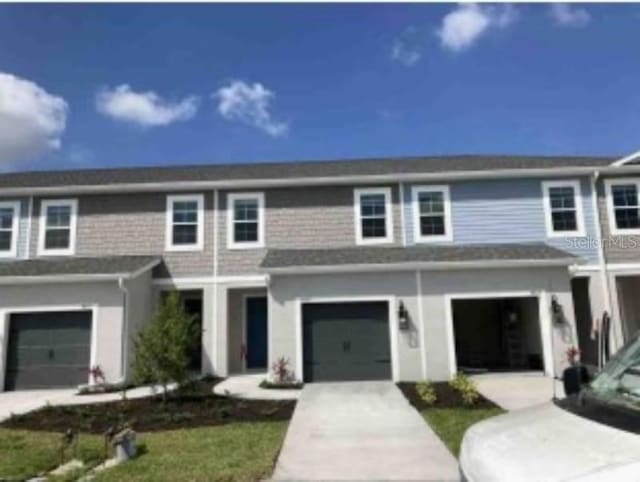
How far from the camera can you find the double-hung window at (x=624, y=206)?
677 inches

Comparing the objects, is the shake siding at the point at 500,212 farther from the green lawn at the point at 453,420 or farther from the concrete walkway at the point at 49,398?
the concrete walkway at the point at 49,398

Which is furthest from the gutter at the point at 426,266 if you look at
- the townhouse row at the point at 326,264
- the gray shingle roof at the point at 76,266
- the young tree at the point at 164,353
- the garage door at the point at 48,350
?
the garage door at the point at 48,350

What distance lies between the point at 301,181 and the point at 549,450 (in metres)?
15.3

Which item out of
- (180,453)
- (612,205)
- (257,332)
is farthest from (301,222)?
(180,453)

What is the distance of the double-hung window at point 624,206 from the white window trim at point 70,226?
16956 millimetres

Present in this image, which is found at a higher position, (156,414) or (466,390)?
(466,390)

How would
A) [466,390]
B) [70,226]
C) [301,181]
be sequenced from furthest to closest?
[70,226], [301,181], [466,390]

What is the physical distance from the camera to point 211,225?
57.8 feet

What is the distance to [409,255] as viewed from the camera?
1584 cm

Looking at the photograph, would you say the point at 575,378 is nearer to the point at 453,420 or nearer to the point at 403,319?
the point at 453,420

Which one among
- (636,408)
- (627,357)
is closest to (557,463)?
(636,408)

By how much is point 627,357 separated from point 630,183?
16125 mm

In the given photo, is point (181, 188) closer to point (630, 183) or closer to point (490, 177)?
point (490, 177)

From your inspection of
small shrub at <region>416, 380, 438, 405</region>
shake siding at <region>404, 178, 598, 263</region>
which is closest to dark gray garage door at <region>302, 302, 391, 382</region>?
small shrub at <region>416, 380, 438, 405</region>
